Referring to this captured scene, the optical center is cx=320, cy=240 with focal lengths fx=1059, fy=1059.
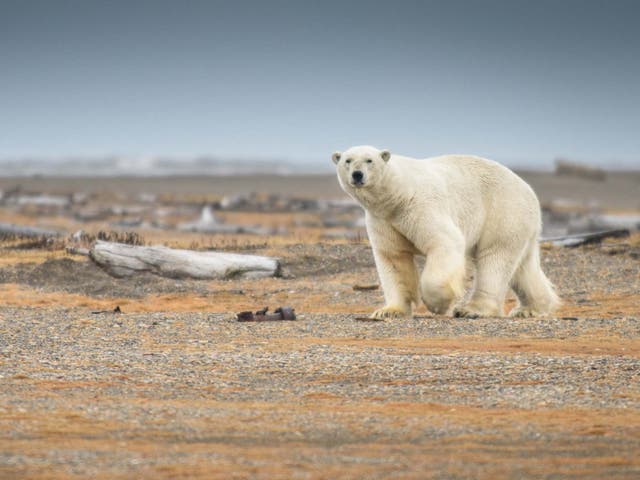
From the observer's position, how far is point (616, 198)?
62844 mm

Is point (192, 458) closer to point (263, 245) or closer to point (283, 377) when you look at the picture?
point (283, 377)

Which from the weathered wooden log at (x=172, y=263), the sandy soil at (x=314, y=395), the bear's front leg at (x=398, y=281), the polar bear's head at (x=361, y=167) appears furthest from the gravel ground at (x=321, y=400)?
the weathered wooden log at (x=172, y=263)

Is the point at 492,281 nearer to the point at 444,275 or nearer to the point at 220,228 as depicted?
the point at 444,275

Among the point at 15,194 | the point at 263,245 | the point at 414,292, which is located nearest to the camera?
the point at 414,292

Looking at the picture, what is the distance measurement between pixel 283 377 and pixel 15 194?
48462mm

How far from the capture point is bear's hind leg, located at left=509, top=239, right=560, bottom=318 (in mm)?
14680

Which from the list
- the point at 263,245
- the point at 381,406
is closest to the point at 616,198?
the point at 263,245

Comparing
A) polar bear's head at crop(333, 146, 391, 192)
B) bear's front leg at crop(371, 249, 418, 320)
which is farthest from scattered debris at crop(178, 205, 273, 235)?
polar bear's head at crop(333, 146, 391, 192)

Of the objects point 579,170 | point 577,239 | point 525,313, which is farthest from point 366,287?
point 579,170

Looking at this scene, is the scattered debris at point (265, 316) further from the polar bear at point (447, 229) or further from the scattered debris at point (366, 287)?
the scattered debris at point (366, 287)

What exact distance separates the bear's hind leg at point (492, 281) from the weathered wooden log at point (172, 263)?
5.91 meters

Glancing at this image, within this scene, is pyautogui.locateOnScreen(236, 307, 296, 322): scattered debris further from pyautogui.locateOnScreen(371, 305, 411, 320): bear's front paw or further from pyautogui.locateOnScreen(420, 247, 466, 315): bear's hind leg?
pyautogui.locateOnScreen(420, 247, 466, 315): bear's hind leg

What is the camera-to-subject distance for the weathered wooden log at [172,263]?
733 inches

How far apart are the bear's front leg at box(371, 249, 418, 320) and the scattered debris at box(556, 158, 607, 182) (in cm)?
6679
